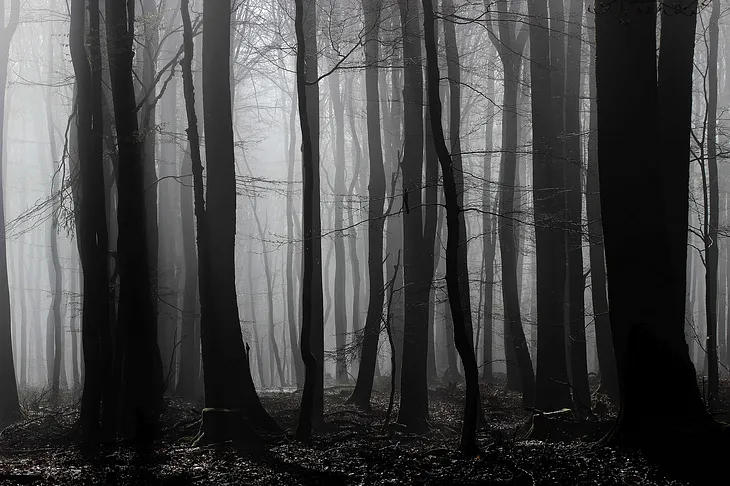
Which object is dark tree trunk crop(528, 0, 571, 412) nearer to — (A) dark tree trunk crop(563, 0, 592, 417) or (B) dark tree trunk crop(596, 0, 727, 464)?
(A) dark tree trunk crop(563, 0, 592, 417)

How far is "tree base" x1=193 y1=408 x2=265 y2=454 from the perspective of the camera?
9828mm

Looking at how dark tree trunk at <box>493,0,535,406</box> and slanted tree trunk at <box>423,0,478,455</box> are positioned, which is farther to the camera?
dark tree trunk at <box>493,0,535,406</box>

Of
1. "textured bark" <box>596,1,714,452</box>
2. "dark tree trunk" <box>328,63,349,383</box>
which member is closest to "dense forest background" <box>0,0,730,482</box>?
"textured bark" <box>596,1,714,452</box>

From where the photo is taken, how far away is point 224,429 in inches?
391

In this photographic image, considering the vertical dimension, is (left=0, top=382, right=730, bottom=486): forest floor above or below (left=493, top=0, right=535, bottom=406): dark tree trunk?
below

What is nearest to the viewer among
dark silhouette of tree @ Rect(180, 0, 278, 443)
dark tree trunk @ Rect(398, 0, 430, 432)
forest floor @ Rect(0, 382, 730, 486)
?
forest floor @ Rect(0, 382, 730, 486)

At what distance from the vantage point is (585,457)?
6.68 meters

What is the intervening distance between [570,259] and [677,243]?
225 inches

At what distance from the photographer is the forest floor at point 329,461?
651 cm

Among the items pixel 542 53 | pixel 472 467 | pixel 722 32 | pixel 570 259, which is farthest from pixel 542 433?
pixel 722 32

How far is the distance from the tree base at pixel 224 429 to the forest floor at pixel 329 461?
29 centimetres

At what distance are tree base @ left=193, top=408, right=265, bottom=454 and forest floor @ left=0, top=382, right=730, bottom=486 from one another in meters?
0.29

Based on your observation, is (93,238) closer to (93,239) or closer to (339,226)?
(93,239)

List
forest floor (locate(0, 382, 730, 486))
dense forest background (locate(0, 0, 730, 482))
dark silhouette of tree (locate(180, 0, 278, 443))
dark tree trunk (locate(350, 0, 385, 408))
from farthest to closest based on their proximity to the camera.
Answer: dark tree trunk (locate(350, 0, 385, 408)), dark silhouette of tree (locate(180, 0, 278, 443)), dense forest background (locate(0, 0, 730, 482)), forest floor (locate(0, 382, 730, 486))
